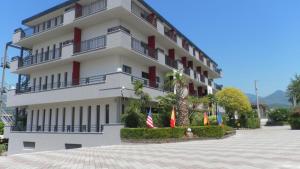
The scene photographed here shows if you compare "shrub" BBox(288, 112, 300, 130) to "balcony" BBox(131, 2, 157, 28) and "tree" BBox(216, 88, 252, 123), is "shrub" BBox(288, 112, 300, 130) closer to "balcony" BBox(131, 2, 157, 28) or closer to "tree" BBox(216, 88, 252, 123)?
"tree" BBox(216, 88, 252, 123)

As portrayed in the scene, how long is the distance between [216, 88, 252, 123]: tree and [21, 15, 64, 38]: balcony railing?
85.8ft

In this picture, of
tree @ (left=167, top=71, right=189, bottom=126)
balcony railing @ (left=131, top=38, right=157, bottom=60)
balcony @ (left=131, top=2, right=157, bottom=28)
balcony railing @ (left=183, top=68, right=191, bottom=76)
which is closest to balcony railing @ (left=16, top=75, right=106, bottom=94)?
balcony railing @ (left=131, top=38, right=157, bottom=60)

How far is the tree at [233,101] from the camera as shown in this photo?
148 feet

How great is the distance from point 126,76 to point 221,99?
2489cm

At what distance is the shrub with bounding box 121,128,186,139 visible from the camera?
22.1 m

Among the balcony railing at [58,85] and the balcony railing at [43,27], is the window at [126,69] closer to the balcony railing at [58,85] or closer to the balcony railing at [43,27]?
the balcony railing at [58,85]

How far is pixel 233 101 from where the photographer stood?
45188 mm

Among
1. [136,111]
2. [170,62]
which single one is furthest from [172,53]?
[136,111]

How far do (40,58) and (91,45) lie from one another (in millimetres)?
8395

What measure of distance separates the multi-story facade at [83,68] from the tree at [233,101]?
13254mm

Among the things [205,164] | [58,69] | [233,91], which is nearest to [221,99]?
[233,91]

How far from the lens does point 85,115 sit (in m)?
27.7

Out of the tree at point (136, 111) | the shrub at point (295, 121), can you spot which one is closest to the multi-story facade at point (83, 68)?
the tree at point (136, 111)

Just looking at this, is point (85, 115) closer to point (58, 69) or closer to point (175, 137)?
point (58, 69)
